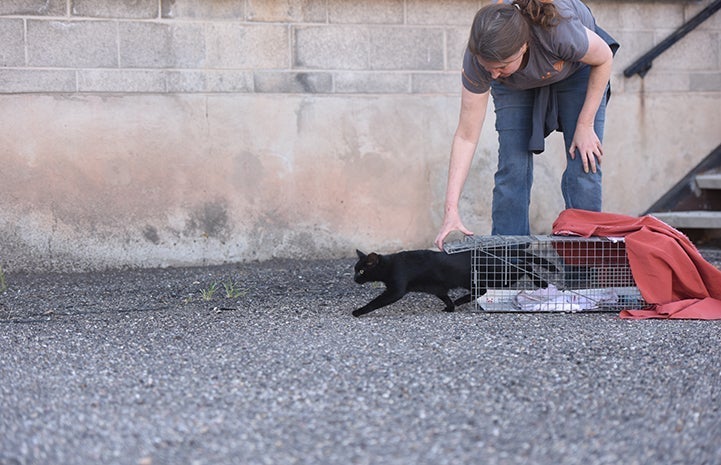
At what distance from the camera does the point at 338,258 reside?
5.34 m

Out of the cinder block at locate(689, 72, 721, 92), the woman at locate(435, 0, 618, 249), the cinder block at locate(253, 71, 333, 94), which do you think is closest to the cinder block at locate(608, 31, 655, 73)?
the cinder block at locate(689, 72, 721, 92)

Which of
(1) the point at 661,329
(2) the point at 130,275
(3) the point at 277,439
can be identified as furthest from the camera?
(2) the point at 130,275

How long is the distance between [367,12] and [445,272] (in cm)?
222

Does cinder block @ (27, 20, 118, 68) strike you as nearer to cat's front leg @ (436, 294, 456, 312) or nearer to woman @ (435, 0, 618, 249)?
woman @ (435, 0, 618, 249)

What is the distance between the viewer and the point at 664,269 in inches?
132

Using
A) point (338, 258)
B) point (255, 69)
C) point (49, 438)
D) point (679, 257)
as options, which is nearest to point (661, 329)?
point (679, 257)

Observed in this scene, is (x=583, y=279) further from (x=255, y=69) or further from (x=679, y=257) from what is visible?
(x=255, y=69)

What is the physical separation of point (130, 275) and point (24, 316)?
1182mm

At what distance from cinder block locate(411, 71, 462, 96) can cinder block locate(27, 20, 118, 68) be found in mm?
1751

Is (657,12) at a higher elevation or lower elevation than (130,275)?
higher

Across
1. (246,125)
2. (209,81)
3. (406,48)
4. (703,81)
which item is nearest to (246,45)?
(209,81)

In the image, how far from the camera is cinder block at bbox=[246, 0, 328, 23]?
16.9ft

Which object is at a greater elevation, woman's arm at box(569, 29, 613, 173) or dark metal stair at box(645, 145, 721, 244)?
woman's arm at box(569, 29, 613, 173)

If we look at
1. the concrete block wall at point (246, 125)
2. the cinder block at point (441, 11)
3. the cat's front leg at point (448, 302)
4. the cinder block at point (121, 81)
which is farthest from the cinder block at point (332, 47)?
the cat's front leg at point (448, 302)
